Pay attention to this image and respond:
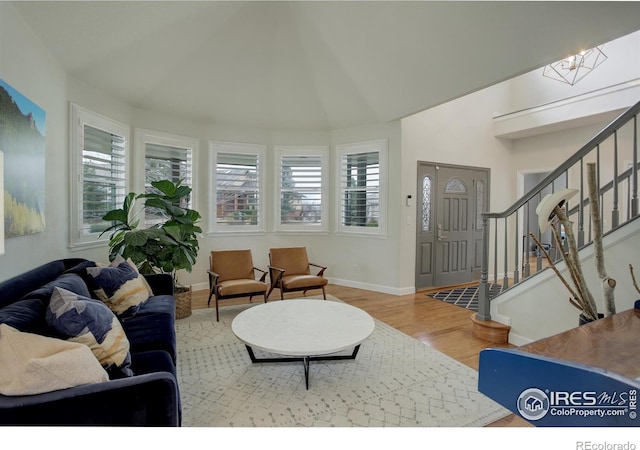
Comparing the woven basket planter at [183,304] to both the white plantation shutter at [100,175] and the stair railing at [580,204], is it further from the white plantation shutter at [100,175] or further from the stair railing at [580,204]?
the stair railing at [580,204]

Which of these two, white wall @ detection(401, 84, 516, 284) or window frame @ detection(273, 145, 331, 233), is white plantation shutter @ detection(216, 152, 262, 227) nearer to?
window frame @ detection(273, 145, 331, 233)

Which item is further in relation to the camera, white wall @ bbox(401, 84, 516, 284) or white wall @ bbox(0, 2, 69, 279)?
white wall @ bbox(401, 84, 516, 284)

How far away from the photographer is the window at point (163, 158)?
4254 millimetres

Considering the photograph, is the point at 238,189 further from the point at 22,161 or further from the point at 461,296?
the point at 461,296

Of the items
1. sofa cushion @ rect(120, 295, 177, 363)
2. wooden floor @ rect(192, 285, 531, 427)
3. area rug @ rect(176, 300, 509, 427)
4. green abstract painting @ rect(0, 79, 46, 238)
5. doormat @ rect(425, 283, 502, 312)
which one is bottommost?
area rug @ rect(176, 300, 509, 427)

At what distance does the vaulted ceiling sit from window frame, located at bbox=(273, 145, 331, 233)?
0.56 metres

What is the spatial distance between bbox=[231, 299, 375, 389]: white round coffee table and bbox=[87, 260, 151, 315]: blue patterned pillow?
848mm

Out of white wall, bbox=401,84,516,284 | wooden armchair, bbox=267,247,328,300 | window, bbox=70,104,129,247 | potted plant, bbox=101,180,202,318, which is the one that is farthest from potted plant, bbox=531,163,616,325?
window, bbox=70,104,129,247

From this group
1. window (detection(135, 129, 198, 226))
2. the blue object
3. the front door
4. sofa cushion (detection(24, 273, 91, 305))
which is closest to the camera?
the blue object

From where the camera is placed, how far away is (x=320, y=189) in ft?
17.5

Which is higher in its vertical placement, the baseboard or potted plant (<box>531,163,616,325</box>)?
potted plant (<box>531,163,616,325</box>)

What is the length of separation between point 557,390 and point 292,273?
3.70 meters

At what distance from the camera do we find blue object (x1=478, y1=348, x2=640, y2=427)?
78 cm

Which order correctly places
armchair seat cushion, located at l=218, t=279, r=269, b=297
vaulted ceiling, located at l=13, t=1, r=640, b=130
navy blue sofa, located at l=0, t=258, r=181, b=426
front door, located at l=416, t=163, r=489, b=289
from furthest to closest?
front door, located at l=416, t=163, r=489, b=289
armchair seat cushion, located at l=218, t=279, r=269, b=297
vaulted ceiling, located at l=13, t=1, r=640, b=130
navy blue sofa, located at l=0, t=258, r=181, b=426
